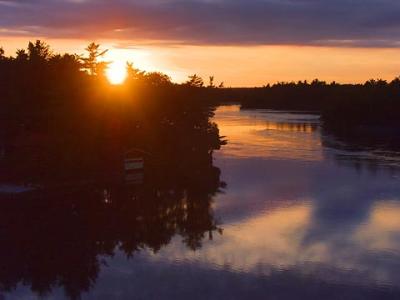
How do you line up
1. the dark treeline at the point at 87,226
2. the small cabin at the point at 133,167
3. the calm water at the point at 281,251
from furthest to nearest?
the small cabin at the point at 133,167, the dark treeline at the point at 87,226, the calm water at the point at 281,251

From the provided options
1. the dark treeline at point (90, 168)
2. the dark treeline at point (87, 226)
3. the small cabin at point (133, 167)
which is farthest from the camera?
the small cabin at point (133, 167)

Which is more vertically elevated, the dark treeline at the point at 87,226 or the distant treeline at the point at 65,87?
the distant treeline at the point at 65,87

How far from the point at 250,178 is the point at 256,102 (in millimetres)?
145420

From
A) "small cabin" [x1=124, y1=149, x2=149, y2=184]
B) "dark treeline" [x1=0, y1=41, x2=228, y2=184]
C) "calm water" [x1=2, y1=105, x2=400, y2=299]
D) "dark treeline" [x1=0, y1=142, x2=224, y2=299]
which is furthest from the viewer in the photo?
"small cabin" [x1=124, y1=149, x2=149, y2=184]

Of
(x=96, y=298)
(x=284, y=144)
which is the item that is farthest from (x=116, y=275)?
(x=284, y=144)

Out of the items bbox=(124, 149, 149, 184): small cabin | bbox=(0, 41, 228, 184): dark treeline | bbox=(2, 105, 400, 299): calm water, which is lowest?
bbox=(2, 105, 400, 299): calm water

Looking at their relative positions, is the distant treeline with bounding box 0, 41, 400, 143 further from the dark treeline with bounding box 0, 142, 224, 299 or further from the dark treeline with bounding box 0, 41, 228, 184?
the dark treeline with bounding box 0, 142, 224, 299

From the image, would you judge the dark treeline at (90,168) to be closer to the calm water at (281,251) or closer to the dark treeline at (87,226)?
the dark treeline at (87,226)

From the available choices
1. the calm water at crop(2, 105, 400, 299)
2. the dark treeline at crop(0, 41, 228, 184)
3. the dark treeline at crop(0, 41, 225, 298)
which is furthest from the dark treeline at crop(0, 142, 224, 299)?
the dark treeline at crop(0, 41, 228, 184)

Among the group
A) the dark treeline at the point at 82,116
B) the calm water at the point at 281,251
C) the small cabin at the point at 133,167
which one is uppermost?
the dark treeline at the point at 82,116

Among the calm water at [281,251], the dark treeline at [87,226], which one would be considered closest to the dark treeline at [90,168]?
the dark treeline at [87,226]

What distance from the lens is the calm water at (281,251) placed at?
2294 centimetres

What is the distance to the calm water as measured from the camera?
22.9 meters

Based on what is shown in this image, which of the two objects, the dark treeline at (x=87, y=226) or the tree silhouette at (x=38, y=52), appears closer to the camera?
the dark treeline at (x=87, y=226)
